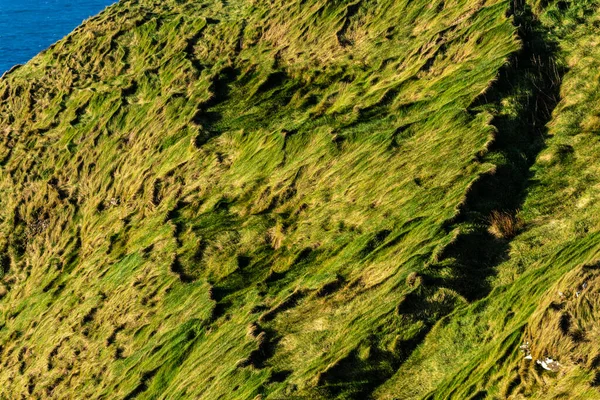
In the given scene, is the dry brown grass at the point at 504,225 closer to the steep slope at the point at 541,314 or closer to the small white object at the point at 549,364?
the steep slope at the point at 541,314

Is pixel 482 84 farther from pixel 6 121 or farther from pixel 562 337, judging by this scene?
pixel 6 121

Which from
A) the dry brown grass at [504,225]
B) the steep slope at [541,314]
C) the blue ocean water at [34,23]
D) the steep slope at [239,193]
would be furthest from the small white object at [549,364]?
the blue ocean water at [34,23]

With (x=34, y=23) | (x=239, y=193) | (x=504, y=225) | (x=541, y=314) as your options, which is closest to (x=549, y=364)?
(x=541, y=314)

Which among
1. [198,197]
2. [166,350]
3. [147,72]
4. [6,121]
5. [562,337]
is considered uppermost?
[6,121]

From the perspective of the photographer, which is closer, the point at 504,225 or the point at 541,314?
the point at 541,314

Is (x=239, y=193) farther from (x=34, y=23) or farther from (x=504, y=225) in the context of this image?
(x=34, y=23)

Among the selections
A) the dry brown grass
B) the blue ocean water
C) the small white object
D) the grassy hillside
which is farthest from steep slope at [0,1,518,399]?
the blue ocean water

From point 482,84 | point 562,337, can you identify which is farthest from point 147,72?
point 562,337
